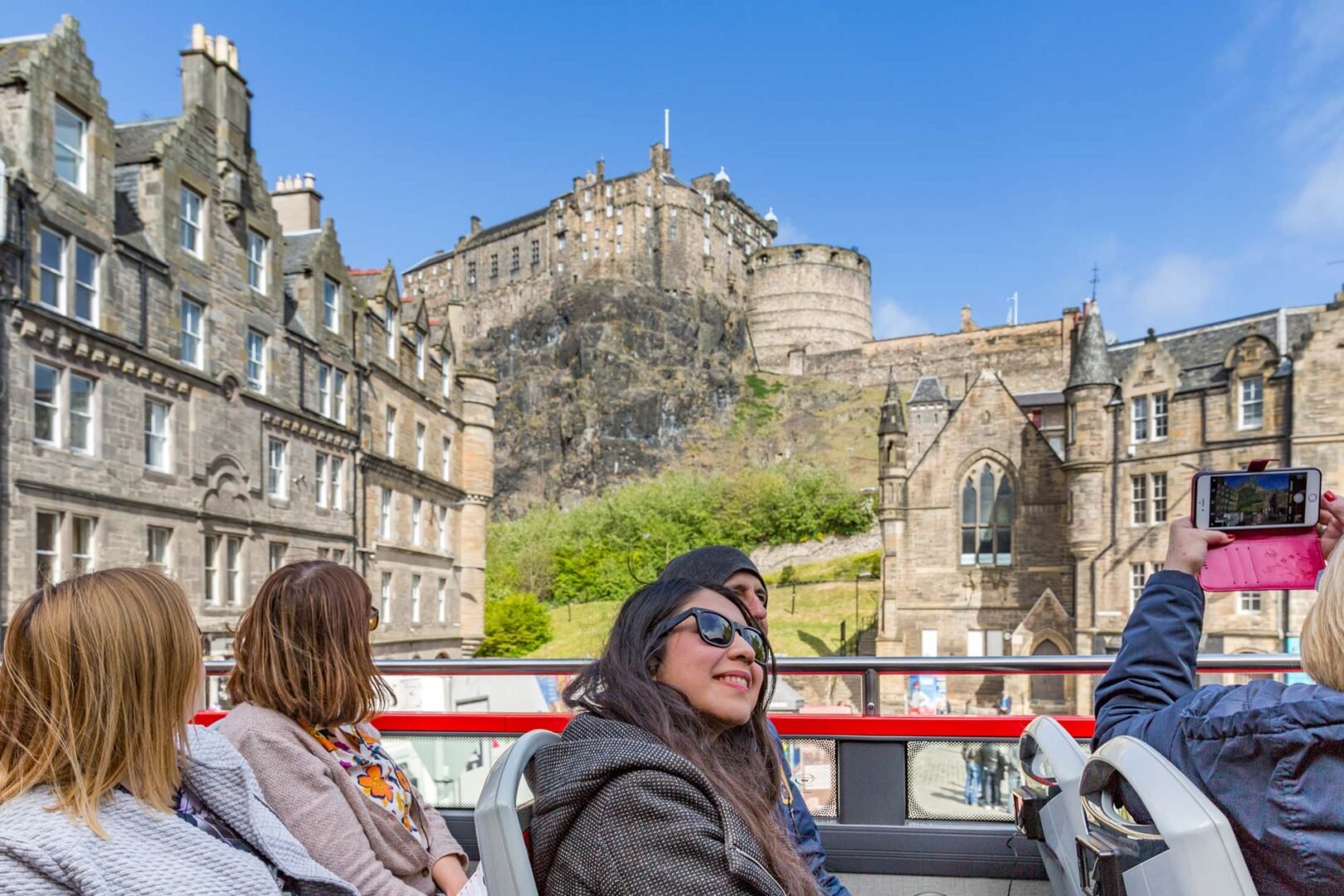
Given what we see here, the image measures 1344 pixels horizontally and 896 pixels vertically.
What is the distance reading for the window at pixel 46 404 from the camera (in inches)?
546

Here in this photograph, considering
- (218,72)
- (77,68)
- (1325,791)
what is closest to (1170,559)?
(1325,791)

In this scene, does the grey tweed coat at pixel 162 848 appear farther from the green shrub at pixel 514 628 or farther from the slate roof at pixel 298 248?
the green shrub at pixel 514 628

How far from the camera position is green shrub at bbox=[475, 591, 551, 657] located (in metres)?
36.5

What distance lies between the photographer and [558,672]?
4.62 meters

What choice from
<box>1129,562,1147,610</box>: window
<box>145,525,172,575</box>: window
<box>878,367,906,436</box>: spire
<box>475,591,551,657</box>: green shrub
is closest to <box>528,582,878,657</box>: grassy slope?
<box>475,591,551,657</box>: green shrub

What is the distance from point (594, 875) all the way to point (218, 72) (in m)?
21.8

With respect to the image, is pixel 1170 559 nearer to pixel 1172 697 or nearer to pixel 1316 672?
pixel 1172 697

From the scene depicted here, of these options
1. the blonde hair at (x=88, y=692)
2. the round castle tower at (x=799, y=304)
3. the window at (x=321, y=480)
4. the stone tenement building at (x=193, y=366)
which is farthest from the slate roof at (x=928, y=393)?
the round castle tower at (x=799, y=304)

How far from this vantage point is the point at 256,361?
64.2 feet

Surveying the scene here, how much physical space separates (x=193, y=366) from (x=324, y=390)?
15.0 ft

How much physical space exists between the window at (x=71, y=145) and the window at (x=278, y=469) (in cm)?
650

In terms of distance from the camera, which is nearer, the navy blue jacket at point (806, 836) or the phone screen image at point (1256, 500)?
the phone screen image at point (1256, 500)

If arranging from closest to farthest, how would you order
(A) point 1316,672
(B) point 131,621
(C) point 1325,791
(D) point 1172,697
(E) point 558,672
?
1. (C) point 1325,791
2. (A) point 1316,672
3. (B) point 131,621
4. (D) point 1172,697
5. (E) point 558,672

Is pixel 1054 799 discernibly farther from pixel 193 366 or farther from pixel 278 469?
pixel 278 469
